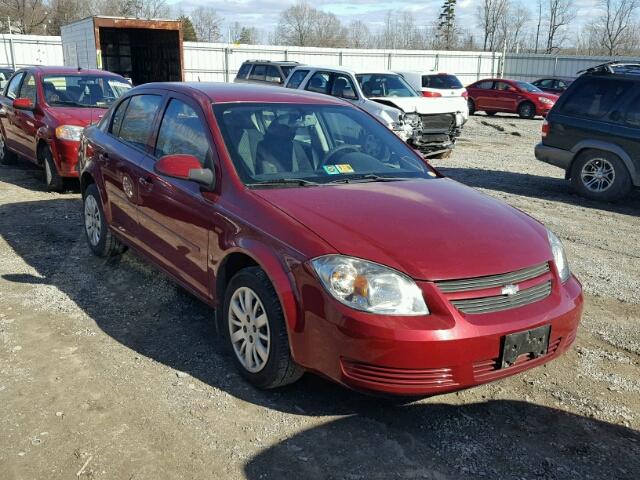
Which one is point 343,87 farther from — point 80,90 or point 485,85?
point 485,85

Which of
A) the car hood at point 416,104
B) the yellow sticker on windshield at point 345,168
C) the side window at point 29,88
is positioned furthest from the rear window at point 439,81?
the yellow sticker on windshield at point 345,168

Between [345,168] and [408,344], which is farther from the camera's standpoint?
[345,168]

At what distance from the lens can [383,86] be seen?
1286 cm

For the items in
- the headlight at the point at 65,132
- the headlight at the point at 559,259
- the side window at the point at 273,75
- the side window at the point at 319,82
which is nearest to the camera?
the headlight at the point at 559,259

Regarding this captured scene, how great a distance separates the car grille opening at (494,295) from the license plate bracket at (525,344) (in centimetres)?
15

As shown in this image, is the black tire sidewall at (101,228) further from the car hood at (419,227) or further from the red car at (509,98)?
the red car at (509,98)

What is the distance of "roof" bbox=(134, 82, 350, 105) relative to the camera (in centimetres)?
434

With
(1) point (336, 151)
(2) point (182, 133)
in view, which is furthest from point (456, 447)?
(2) point (182, 133)

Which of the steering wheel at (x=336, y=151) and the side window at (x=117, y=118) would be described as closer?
the steering wheel at (x=336, y=151)

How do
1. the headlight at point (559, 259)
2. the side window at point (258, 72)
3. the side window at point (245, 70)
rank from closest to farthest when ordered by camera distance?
the headlight at point (559, 259) → the side window at point (258, 72) → the side window at point (245, 70)

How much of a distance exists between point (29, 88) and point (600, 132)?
8.49m

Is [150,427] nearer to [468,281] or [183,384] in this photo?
[183,384]

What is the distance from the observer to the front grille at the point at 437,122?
12.5 m

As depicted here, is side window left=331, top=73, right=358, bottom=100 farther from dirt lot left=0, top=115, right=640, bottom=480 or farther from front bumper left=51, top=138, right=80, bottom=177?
dirt lot left=0, top=115, right=640, bottom=480
